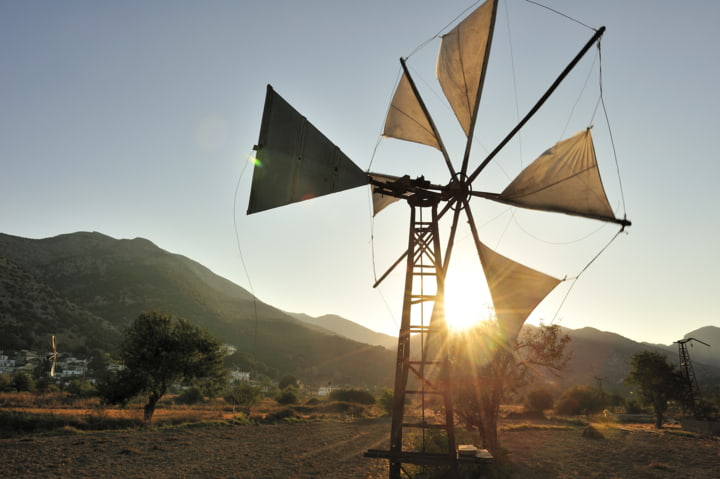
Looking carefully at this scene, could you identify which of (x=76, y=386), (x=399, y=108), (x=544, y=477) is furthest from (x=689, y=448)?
(x=76, y=386)

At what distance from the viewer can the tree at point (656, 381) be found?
42781 millimetres

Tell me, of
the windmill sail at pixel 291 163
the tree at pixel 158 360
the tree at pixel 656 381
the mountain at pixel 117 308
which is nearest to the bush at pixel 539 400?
the tree at pixel 656 381

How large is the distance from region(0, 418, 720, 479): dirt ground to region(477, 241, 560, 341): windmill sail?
6407mm

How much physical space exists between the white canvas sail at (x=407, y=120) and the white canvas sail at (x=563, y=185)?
11.0 ft

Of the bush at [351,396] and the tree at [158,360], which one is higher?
the tree at [158,360]

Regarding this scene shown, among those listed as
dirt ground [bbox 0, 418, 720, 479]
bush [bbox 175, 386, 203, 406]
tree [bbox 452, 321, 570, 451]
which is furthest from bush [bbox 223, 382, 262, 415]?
tree [bbox 452, 321, 570, 451]

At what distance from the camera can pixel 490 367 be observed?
735 inches

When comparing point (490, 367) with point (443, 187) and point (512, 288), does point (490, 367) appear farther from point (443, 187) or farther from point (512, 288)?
point (443, 187)

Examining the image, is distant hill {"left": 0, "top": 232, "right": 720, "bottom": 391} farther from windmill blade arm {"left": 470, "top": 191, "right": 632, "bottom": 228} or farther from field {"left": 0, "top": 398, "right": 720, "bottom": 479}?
windmill blade arm {"left": 470, "top": 191, "right": 632, "bottom": 228}

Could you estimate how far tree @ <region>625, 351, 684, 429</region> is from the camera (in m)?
42.8

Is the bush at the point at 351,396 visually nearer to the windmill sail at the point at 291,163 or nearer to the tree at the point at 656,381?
the tree at the point at 656,381

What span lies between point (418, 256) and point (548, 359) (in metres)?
14.5

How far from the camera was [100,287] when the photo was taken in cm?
12400

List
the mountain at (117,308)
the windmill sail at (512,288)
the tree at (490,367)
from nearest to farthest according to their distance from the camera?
the windmill sail at (512,288) < the tree at (490,367) < the mountain at (117,308)
